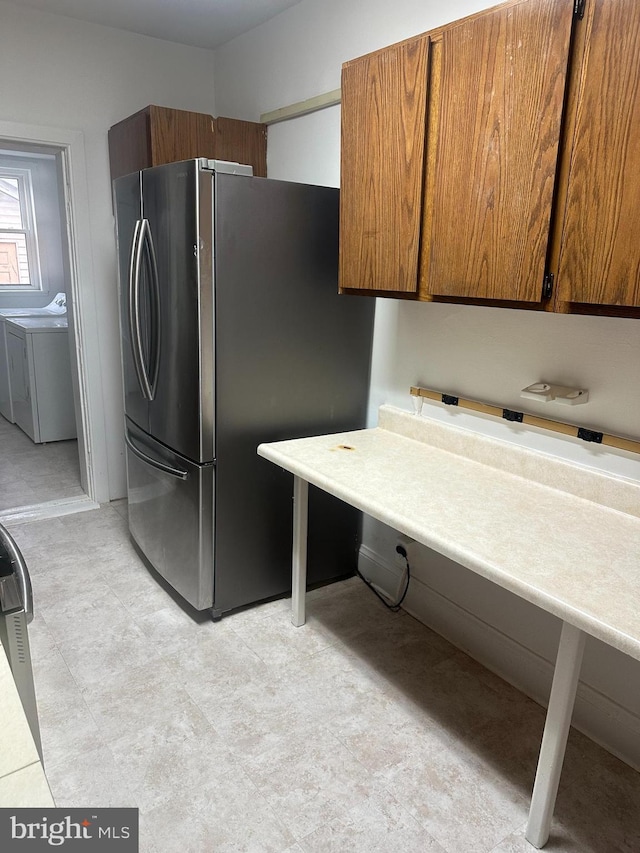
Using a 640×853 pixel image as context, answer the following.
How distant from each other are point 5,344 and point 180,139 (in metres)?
3.03

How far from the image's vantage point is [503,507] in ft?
5.63

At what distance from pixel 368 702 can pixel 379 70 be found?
6.51 ft

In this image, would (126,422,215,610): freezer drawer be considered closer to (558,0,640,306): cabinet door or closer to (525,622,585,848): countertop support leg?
(525,622,585,848): countertop support leg

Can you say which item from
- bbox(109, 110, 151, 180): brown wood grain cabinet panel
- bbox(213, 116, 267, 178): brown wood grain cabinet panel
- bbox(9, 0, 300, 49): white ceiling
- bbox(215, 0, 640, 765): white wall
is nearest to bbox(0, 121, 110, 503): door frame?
bbox(109, 110, 151, 180): brown wood grain cabinet panel

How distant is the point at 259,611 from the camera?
2.54 m

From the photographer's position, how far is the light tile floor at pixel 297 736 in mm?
1578

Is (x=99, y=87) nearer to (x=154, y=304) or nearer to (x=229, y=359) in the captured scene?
(x=154, y=304)

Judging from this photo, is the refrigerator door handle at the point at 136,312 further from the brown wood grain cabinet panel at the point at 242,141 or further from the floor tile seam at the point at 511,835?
the floor tile seam at the point at 511,835

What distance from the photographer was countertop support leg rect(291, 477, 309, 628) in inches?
89.5

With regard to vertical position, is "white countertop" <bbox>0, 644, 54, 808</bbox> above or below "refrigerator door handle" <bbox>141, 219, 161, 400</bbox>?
below

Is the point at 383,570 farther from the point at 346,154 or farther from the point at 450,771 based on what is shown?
the point at 346,154

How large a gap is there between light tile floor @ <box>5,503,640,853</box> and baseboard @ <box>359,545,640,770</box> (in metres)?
0.05

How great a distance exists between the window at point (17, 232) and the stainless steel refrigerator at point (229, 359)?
3.82m

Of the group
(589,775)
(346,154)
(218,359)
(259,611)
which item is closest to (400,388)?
(218,359)
